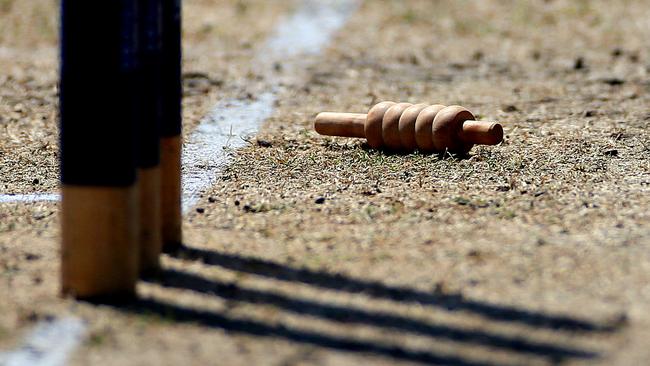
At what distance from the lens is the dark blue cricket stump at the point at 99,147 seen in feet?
13.6

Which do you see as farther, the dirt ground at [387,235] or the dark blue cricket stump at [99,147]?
the dark blue cricket stump at [99,147]

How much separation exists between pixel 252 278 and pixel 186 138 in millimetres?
3070

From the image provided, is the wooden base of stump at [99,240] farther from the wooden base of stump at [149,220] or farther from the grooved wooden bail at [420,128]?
the grooved wooden bail at [420,128]

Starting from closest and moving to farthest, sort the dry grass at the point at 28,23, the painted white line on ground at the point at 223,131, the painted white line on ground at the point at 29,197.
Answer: the painted white line on ground at the point at 223,131
the painted white line on ground at the point at 29,197
the dry grass at the point at 28,23

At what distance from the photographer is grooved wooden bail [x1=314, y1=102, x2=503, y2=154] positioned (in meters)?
6.66

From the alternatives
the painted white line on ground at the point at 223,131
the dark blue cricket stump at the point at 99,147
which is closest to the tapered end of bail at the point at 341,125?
the painted white line on ground at the point at 223,131

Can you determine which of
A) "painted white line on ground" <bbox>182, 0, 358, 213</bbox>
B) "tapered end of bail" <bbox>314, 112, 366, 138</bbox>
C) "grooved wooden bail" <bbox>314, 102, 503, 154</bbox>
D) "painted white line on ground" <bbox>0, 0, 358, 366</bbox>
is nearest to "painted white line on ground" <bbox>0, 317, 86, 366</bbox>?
"painted white line on ground" <bbox>0, 0, 358, 366</bbox>

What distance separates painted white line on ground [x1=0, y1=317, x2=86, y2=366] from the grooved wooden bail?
9.99 feet

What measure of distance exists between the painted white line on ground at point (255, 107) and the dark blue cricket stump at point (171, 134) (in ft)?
2.46

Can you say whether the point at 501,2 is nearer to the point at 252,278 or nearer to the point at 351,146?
the point at 351,146

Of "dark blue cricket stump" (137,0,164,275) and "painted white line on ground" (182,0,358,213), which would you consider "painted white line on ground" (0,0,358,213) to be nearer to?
"painted white line on ground" (182,0,358,213)

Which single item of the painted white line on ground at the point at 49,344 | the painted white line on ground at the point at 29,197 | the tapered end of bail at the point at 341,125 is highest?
the tapered end of bail at the point at 341,125

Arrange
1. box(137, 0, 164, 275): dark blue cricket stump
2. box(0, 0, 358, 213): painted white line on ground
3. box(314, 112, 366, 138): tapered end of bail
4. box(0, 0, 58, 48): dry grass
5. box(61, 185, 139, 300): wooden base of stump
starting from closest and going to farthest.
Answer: box(61, 185, 139, 300): wooden base of stump → box(137, 0, 164, 275): dark blue cricket stump → box(0, 0, 358, 213): painted white line on ground → box(314, 112, 366, 138): tapered end of bail → box(0, 0, 58, 48): dry grass

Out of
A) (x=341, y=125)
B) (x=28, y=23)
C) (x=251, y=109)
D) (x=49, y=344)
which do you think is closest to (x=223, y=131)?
(x=251, y=109)
